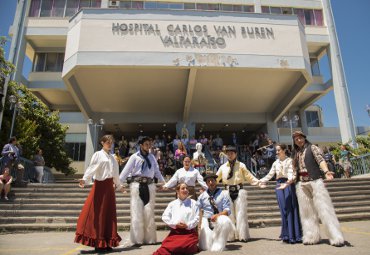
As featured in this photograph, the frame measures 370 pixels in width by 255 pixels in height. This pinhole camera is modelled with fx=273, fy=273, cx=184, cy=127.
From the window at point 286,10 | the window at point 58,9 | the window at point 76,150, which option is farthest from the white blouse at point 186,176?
the window at point 286,10

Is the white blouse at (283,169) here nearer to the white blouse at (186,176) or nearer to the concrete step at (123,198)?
the white blouse at (186,176)

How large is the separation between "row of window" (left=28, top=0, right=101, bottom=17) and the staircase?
1695cm

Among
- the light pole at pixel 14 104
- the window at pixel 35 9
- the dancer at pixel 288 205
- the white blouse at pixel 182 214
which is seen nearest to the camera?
the white blouse at pixel 182 214

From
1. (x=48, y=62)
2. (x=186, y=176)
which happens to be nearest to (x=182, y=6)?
(x=48, y=62)

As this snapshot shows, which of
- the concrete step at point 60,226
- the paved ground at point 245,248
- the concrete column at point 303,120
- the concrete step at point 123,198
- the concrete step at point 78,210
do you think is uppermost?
the concrete column at point 303,120

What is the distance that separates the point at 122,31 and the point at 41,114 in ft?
23.8

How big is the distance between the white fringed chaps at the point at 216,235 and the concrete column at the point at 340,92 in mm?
17751

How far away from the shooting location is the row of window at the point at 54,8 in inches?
847

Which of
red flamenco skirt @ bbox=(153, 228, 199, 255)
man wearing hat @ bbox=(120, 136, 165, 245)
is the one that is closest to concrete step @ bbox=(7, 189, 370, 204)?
man wearing hat @ bbox=(120, 136, 165, 245)

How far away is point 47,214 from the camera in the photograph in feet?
26.3

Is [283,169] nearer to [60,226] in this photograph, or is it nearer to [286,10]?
[60,226]

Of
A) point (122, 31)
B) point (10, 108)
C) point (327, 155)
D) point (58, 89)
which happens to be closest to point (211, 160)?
point (327, 155)

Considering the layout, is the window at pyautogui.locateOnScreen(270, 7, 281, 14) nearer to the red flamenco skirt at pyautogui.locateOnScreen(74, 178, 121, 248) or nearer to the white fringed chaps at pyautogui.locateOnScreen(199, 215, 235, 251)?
the white fringed chaps at pyautogui.locateOnScreen(199, 215, 235, 251)

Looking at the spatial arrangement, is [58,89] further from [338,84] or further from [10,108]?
[338,84]
